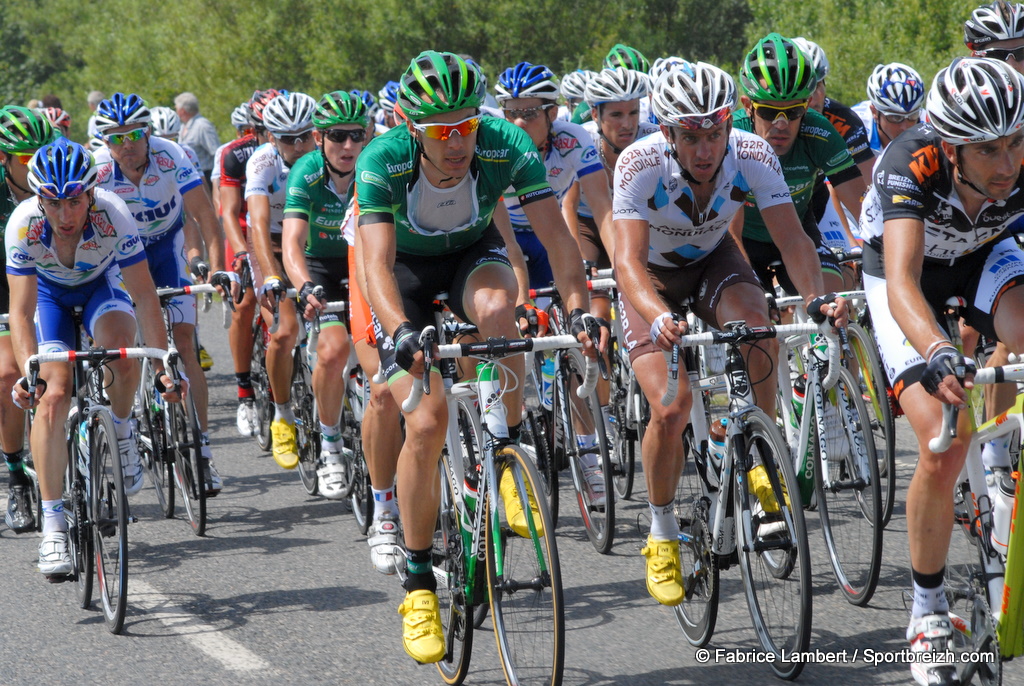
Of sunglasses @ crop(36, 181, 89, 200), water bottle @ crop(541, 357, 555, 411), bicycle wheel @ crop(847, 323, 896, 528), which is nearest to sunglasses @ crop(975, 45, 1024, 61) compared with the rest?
bicycle wheel @ crop(847, 323, 896, 528)

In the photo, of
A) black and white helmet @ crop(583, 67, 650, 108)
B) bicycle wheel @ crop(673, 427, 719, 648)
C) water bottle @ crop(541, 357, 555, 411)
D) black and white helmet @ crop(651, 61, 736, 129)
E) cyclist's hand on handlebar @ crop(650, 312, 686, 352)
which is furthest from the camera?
black and white helmet @ crop(583, 67, 650, 108)

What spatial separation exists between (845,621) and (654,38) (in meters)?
30.1

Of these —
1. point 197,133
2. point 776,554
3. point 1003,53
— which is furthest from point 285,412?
point 197,133

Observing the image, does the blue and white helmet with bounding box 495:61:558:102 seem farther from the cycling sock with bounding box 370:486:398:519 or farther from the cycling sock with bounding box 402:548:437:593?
the cycling sock with bounding box 402:548:437:593

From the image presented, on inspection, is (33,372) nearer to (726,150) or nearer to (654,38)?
(726,150)

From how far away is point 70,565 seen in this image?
5742mm

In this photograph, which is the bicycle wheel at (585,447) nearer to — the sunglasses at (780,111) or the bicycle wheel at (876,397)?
the bicycle wheel at (876,397)

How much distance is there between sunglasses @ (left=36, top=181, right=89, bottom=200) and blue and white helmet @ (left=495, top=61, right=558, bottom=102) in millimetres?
2533

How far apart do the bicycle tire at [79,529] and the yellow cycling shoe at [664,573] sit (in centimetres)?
261

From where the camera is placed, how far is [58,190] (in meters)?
5.80

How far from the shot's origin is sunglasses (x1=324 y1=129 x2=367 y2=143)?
7152 mm

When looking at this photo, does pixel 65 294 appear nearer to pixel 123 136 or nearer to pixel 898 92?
pixel 123 136

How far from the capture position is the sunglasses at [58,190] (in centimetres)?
579

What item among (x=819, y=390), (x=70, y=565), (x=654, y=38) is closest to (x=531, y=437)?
(x=819, y=390)
